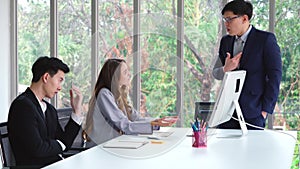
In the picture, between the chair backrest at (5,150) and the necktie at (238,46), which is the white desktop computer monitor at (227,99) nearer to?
the necktie at (238,46)

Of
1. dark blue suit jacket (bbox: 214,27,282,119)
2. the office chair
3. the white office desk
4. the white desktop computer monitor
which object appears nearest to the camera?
the white office desk

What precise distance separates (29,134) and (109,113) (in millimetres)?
595

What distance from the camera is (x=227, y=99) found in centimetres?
296

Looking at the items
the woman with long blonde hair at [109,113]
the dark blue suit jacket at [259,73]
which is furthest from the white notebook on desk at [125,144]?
the dark blue suit jacket at [259,73]

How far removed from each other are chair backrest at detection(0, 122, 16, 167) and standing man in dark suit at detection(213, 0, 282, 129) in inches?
62.9

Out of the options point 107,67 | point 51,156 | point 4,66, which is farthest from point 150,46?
point 4,66

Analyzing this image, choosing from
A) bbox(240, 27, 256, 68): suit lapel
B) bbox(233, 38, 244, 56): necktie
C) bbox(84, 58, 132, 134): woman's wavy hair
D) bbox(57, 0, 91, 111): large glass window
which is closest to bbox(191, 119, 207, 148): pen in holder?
bbox(84, 58, 132, 134): woman's wavy hair

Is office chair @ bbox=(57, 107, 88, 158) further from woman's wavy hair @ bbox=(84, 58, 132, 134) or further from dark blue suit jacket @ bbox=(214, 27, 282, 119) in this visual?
dark blue suit jacket @ bbox=(214, 27, 282, 119)

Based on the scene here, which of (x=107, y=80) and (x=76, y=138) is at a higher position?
(x=107, y=80)

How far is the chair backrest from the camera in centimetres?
255

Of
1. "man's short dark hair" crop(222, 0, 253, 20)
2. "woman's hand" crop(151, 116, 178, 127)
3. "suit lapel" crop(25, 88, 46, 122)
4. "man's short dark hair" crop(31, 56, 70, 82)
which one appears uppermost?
"man's short dark hair" crop(222, 0, 253, 20)

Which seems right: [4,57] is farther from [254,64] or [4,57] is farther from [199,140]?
[199,140]

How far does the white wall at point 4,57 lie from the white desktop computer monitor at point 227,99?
3.37 m

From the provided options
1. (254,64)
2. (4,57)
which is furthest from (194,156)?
(4,57)
